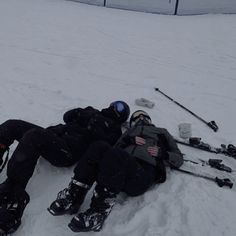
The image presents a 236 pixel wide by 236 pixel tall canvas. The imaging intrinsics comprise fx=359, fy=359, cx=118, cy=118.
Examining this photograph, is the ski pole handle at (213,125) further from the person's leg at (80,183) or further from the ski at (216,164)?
the person's leg at (80,183)

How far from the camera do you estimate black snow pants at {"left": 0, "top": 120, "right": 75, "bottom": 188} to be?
11.6ft

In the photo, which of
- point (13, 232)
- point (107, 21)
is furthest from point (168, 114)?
point (107, 21)

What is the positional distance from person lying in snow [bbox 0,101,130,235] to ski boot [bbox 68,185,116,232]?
605 mm

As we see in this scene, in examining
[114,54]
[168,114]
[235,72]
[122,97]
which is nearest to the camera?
[168,114]

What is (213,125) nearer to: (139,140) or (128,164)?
(139,140)

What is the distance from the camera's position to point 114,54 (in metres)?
9.02

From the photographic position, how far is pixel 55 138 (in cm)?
387

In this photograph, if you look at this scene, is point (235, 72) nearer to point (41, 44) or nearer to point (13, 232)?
point (41, 44)

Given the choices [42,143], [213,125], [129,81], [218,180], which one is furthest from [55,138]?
[129,81]

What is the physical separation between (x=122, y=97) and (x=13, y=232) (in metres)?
3.66

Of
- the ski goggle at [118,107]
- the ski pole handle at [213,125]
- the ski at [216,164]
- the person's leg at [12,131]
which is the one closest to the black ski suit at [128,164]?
the ski goggle at [118,107]

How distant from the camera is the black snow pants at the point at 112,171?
3357mm

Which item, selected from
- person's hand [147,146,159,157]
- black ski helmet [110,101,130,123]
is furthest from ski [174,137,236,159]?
person's hand [147,146,159,157]

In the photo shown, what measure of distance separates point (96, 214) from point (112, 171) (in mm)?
417
